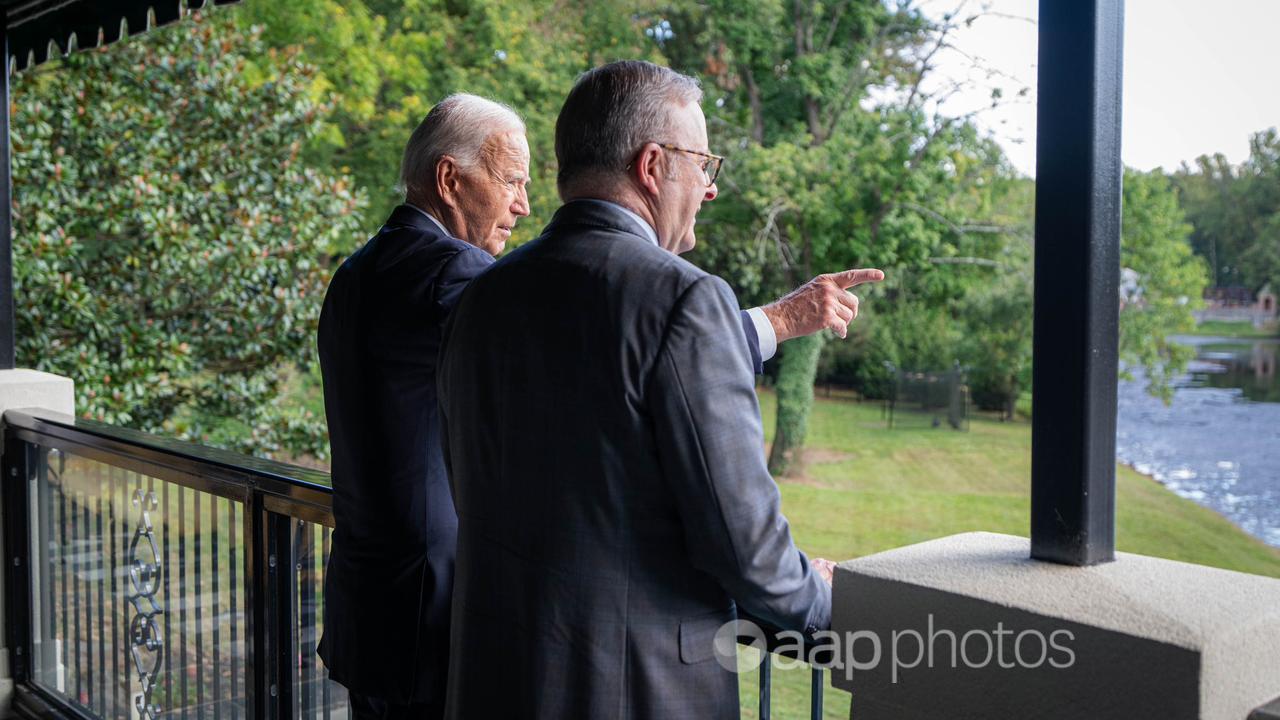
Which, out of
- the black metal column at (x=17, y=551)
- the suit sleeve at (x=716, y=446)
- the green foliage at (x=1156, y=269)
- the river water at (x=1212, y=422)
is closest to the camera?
the suit sleeve at (x=716, y=446)

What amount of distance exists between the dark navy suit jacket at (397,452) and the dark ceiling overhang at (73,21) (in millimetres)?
1897

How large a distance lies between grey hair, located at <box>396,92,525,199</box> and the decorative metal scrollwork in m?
1.43

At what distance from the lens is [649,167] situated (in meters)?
1.28

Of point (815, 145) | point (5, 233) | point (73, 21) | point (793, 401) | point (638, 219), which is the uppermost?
point (815, 145)

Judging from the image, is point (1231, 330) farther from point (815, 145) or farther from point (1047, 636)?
point (1047, 636)

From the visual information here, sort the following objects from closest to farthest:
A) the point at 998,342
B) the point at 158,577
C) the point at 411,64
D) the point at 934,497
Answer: the point at 158,577 < the point at 411,64 < the point at 934,497 < the point at 998,342

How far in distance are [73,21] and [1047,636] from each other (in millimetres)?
3619

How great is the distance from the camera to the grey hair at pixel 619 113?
49.9 inches

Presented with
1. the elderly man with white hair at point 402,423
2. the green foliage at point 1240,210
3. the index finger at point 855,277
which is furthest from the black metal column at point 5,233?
the green foliage at point 1240,210

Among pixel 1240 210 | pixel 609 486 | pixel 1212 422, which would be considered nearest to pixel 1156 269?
pixel 1240 210

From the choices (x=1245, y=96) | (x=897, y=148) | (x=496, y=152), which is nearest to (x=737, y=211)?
(x=897, y=148)

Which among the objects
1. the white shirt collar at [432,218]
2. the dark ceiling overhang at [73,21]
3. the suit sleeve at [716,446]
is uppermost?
the dark ceiling overhang at [73,21]

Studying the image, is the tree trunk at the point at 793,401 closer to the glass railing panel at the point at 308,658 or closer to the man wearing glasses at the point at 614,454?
the glass railing panel at the point at 308,658

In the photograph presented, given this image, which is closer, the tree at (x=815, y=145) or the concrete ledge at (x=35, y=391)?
the concrete ledge at (x=35, y=391)
